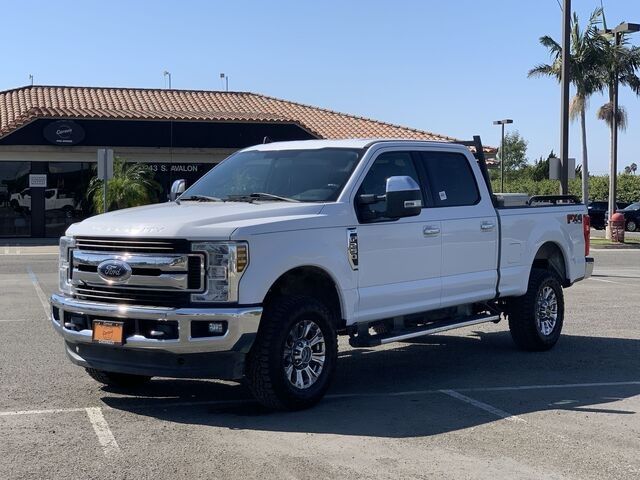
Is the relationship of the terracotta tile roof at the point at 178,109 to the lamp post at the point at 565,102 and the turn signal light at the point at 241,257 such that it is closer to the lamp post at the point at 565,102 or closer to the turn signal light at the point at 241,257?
the lamp post at the point at 565,102

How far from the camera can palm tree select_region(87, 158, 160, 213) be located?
31.0 m

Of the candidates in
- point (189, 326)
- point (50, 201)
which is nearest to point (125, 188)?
point (50, 201)

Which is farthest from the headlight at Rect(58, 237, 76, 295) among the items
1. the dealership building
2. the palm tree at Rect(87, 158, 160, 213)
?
the dealership building

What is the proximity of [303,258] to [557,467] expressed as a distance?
2487mm

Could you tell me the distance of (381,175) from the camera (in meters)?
8.22

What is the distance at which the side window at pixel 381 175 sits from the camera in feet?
25.4

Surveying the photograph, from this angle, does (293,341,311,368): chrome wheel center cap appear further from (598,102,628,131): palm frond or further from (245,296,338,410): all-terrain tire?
(598,102,628,131): palm frond

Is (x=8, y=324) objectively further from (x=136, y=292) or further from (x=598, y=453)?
(x=598, y=453)

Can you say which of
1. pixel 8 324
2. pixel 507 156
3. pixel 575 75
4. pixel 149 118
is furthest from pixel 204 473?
pixel 507 156

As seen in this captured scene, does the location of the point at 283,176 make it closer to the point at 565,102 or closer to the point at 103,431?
the point at 103,431

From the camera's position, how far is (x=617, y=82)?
124ft

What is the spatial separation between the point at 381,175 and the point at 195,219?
2091 millimetres

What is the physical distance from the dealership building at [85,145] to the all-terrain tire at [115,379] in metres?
25.3

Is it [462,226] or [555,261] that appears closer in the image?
[462,226]
